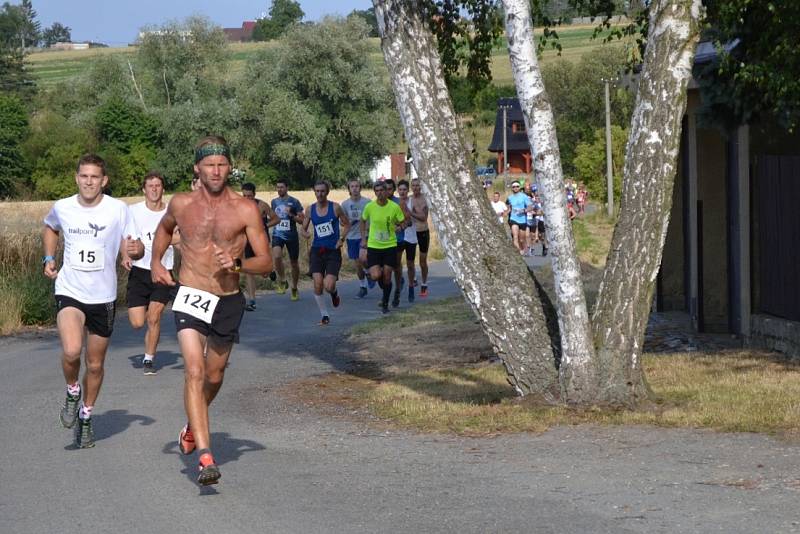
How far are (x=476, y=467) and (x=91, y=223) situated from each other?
11.5ft

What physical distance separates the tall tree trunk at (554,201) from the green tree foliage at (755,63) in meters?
1.89

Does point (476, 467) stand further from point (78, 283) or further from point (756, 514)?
point (78, 283)

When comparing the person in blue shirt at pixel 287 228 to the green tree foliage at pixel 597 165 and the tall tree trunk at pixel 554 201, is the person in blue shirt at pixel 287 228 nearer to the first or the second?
the tall tree trunk at pixel 554 201

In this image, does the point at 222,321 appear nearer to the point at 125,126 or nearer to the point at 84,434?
the point at 84,434

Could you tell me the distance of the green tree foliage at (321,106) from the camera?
65938 mm

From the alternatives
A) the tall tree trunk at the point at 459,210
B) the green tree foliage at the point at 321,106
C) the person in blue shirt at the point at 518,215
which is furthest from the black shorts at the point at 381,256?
the green tree foliage at the point at 321,106

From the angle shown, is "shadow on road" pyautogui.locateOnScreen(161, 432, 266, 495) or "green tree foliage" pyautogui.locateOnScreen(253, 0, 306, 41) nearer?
"shadow on road" pyautogui.locateOnScreen(161, 432, 266, 495)

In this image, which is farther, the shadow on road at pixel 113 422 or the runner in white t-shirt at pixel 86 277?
the shadow on road at pixel 113 422

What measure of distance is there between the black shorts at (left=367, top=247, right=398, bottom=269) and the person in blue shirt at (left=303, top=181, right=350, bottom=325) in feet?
2.16

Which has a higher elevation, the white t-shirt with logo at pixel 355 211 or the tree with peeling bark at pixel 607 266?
the tree with peeling bark at pixel 607 266

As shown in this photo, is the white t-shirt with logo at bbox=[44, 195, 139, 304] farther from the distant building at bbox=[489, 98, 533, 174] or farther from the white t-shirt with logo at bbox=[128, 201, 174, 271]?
the distant building at bbox=[489, 98, 533, 174]

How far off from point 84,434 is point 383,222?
33.1ft

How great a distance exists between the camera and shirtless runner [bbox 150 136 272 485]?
7.94 m

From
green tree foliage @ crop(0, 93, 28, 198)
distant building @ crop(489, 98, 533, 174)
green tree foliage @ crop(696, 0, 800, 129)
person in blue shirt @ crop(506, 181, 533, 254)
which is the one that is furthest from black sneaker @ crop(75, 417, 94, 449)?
distant building @ crop(489, 98, 533, 174)
